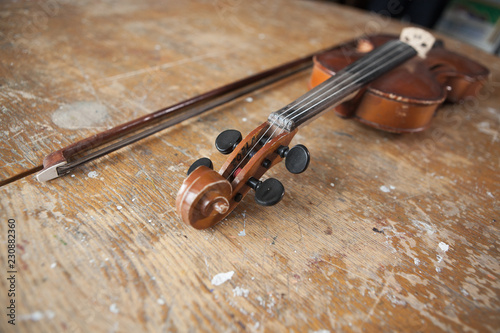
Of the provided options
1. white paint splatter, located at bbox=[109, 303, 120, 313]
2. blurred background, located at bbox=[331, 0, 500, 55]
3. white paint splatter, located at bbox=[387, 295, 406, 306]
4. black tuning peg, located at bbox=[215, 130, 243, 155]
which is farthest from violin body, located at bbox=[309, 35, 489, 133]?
blurred background, located at bbox=[331, 0, 500, 55]

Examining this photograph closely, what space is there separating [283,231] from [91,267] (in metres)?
0.46

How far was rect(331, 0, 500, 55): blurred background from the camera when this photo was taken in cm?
307

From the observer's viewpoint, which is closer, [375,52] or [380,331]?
[380,331]

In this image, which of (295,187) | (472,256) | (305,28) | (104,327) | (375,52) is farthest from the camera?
(305,28)

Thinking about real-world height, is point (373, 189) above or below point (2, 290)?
above

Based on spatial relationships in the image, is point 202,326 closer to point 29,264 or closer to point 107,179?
point 29,264

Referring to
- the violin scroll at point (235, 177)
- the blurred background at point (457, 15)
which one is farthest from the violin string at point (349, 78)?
the blurred background at point (457, 15)

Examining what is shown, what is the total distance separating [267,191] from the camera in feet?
2.44

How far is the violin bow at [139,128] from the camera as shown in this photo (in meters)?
0.84

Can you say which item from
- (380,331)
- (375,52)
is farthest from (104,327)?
(375,52)

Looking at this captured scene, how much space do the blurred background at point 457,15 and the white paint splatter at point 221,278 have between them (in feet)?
10.6

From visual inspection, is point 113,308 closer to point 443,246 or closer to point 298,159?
point 298,159

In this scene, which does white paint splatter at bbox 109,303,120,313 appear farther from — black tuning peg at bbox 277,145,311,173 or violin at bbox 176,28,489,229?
black tuning peg at bbox 277,145,311,173

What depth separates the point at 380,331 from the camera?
64cm
